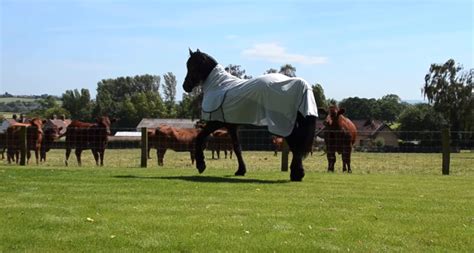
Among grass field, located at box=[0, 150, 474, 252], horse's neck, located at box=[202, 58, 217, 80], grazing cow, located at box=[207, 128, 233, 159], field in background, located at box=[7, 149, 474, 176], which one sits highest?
horse's neck, located at box=[202, 58, 217, 80]

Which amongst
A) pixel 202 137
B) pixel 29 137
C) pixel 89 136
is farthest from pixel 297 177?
pixel 29 137

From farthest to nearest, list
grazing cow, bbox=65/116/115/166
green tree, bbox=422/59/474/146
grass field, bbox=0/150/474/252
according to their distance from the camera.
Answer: green tree, bbox=422/59/474/146 < grazing cow, bbox=65/116/115/166 < grass field, bbox=0/150/474/252

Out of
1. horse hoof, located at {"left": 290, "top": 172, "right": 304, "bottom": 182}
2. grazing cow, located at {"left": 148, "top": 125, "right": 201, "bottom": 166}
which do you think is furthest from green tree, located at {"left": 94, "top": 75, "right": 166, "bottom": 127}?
horse hoof, located at {"left": 290, "top": 172, "right": 304, "bottom": 182}

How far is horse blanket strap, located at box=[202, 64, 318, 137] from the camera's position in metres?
11.8

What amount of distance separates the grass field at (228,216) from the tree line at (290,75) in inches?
848

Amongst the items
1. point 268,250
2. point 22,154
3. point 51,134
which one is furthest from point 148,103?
point 268,250

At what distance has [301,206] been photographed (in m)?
8.45

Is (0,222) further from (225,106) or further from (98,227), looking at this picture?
(225,106)

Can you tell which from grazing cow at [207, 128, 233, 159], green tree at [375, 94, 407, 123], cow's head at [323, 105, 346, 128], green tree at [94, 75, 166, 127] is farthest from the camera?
green tree at [375, 94, 407, 123]

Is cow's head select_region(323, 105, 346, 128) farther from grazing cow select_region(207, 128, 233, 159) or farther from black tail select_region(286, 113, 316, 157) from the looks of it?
grazing cow select_region(207, 128, 233, 159)

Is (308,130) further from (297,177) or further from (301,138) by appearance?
(297,177)

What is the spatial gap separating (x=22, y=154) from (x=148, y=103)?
80.2 metres

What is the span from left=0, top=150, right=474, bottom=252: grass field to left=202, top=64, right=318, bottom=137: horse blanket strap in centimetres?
133

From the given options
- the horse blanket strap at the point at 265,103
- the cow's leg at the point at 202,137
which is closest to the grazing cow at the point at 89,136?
the cow's leg at the point at 202,137
